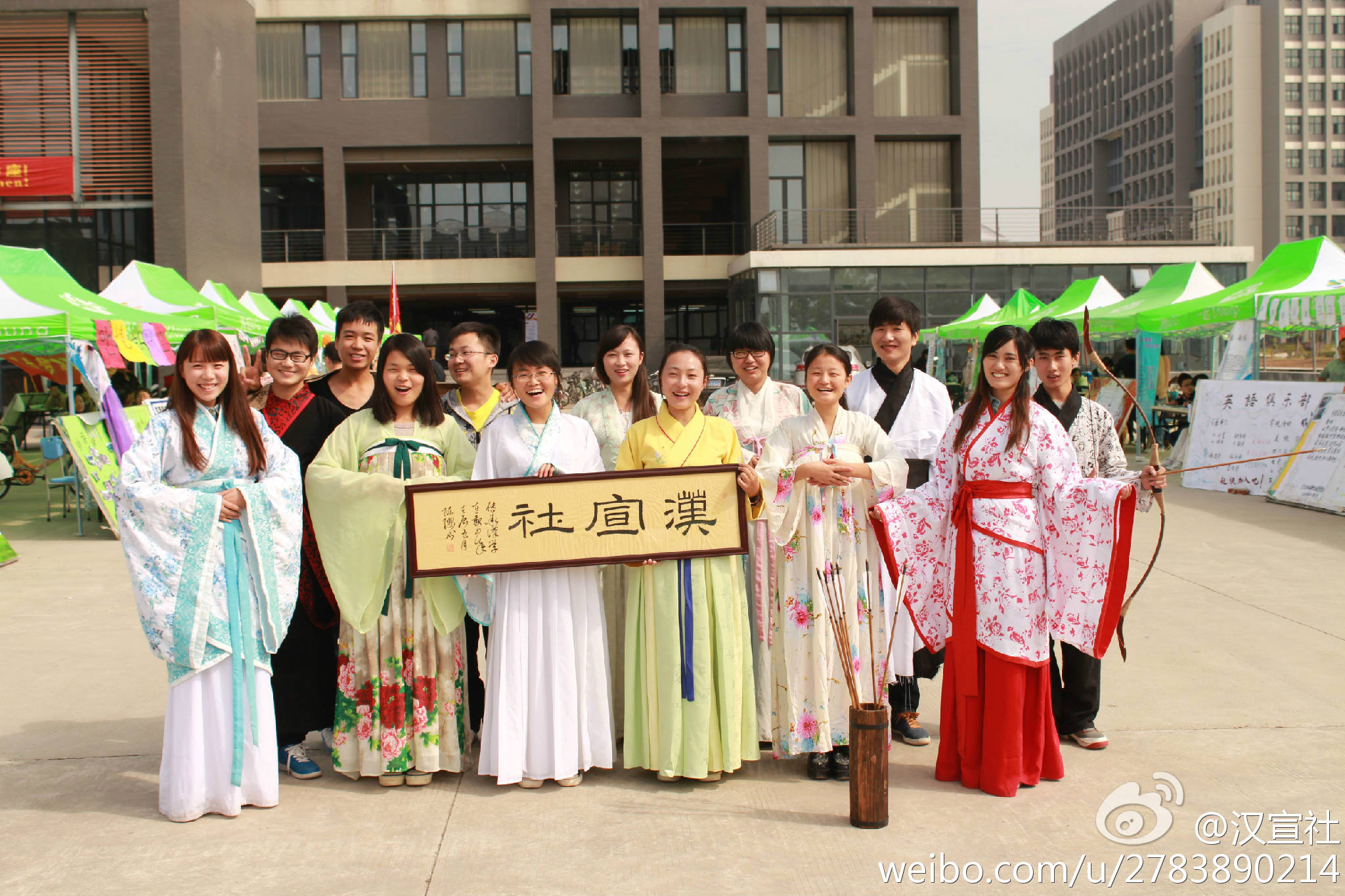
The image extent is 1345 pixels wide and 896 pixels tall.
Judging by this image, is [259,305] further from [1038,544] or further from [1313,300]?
[1038,544]

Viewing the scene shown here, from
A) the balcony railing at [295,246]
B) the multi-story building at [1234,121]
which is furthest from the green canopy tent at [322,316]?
the multi-story building at [1234,121]

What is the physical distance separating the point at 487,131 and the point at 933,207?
11626 mm

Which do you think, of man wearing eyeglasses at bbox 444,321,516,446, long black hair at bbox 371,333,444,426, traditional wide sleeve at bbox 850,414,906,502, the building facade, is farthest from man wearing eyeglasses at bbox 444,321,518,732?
the building facade

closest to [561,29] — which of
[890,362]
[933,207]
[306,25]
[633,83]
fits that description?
[633,83]

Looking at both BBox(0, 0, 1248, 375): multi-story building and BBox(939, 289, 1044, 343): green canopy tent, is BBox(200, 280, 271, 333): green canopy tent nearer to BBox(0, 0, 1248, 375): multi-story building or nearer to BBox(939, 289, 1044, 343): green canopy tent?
BBox(939, 289, 1044, 343): green canopy tent

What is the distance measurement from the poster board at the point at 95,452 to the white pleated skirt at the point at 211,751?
5.30 meters

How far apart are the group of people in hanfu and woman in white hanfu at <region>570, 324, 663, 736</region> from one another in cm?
2

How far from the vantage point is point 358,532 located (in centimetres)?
351

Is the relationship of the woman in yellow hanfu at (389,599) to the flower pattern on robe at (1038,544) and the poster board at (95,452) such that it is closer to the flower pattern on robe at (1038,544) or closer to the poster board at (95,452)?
the flower pattern on robe at (1038,544)

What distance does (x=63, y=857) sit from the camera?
10.1 ft

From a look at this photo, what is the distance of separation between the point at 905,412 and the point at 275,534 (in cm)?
242

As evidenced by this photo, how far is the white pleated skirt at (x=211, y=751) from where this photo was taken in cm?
330

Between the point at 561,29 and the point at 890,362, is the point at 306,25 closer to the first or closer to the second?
the point at 561,29

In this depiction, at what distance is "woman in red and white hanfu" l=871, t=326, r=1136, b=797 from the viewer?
3418 millimetres
